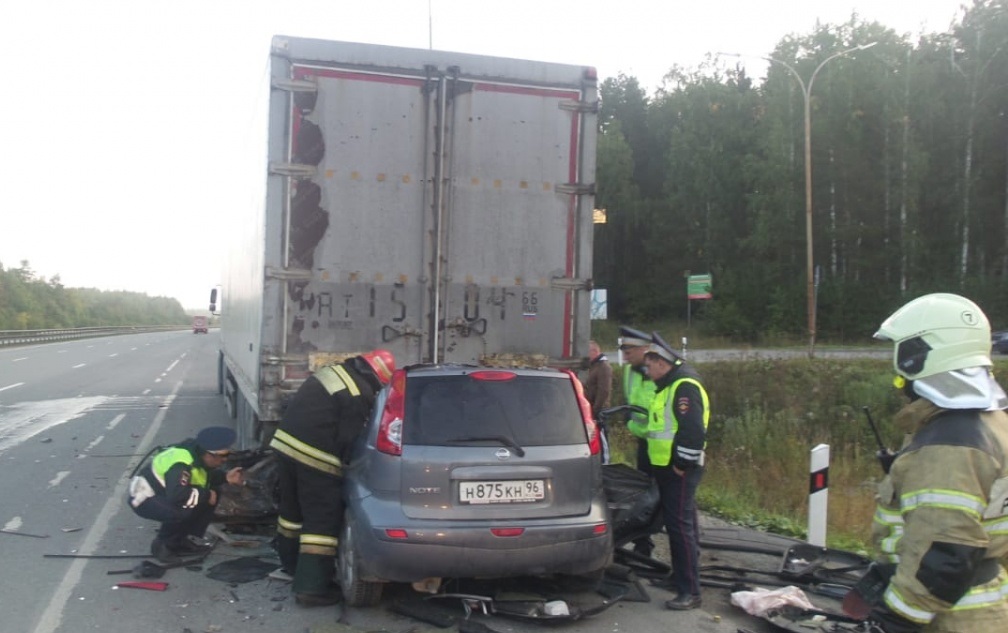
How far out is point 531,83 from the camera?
23.5 ft

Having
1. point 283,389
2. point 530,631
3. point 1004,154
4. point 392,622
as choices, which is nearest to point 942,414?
point 530,631

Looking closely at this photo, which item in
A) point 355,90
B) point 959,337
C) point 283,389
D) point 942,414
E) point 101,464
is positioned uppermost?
point 355,90

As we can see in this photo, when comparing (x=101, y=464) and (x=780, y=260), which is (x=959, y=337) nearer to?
(x=101, y=464)

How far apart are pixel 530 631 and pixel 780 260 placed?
1604 inches

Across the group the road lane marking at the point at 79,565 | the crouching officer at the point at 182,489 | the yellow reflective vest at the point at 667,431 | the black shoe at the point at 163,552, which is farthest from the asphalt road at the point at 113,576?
the yellow reflective vest at the point at 667,431

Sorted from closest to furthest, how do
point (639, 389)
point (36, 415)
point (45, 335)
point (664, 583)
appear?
point (664, 583)
point (639, 389)
point (36, 415)
point (45, 335)

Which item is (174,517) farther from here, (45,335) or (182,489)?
(45,335)

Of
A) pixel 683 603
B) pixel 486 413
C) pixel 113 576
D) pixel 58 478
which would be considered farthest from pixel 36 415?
pixel 683 603

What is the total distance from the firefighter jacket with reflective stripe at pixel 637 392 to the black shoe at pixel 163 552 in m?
3.48

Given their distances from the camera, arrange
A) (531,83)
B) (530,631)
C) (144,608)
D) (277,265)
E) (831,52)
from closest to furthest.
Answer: (530,631), (144,608), (277,265), (531,83), (831,52)

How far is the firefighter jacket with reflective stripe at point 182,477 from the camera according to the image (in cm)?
616

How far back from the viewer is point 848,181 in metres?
39.3

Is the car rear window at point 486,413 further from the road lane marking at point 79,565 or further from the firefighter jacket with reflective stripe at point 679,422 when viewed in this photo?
the road lane marking at point 79,565

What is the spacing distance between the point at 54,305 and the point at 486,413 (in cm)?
7218
